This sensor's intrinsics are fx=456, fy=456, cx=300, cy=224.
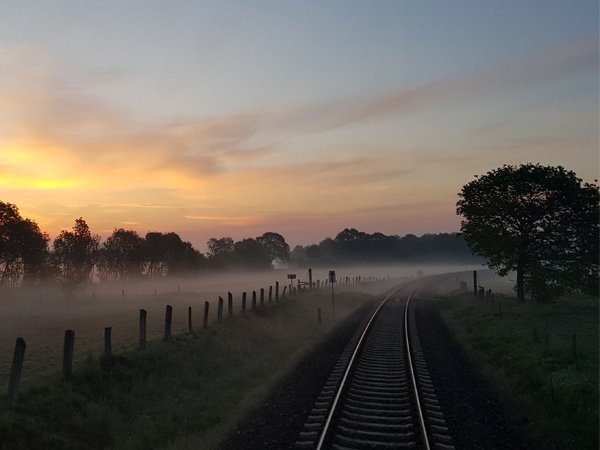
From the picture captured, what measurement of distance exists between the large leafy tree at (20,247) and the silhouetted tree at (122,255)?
32815 millimetres

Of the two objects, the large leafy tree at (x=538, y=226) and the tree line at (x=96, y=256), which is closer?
the large leafy tree at (x=538, y=226)

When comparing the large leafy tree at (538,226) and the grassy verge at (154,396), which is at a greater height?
the large leafy tree at (538,226)

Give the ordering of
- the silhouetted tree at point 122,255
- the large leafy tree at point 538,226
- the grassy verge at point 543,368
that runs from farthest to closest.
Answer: the silhouetted tree at point 122,255
the large leafy tree at point 538,226
the grassy verge at point 543,368

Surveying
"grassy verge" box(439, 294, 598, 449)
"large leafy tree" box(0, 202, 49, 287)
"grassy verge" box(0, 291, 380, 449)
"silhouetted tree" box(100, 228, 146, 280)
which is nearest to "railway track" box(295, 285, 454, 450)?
"grassy verge" box(0, 291, 380, 449)

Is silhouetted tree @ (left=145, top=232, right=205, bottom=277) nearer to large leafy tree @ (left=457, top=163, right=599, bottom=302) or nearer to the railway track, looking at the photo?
large leafy tree @ (left=457, top=163, right=599, bottom=302)

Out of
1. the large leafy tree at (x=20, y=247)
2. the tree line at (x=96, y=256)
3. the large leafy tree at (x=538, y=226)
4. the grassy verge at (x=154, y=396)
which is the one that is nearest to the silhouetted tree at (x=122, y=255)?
the tree line at (x=96, y=256)

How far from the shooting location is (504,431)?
11.0m

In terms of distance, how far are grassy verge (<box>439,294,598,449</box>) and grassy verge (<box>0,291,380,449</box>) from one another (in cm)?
753

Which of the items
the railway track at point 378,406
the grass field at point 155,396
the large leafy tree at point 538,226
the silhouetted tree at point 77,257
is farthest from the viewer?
the silhouetted tree at point 77,257

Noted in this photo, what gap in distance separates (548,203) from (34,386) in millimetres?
36804

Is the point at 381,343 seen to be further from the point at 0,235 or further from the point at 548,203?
the point at 0,235

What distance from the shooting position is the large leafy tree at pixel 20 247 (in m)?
63.2

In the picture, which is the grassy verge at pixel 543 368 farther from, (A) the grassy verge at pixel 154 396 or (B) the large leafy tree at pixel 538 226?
(A) the grassy verge at pixel 154 396

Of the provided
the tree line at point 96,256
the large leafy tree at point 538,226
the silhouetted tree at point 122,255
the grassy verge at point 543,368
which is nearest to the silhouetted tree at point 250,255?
the tree line at point 96,256
